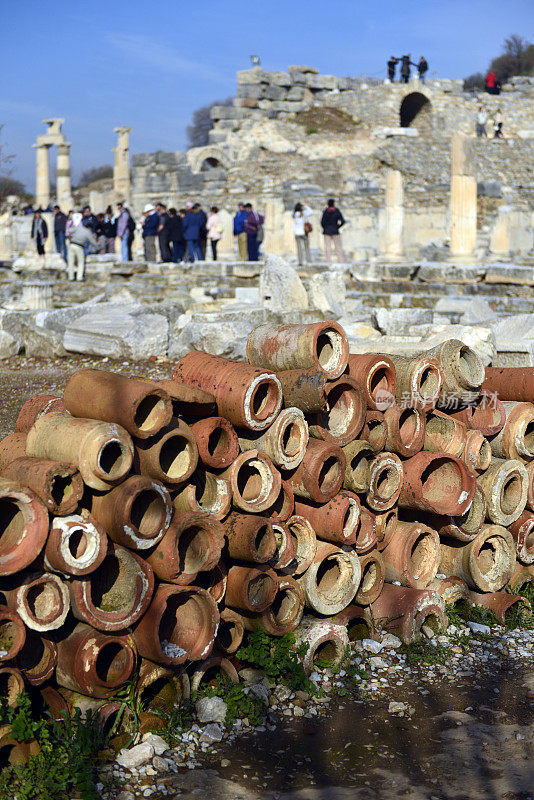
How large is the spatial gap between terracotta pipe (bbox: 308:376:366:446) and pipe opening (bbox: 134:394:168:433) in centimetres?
100

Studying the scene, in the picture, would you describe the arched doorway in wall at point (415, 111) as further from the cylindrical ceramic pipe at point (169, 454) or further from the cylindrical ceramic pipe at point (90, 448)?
the cylindrical ceramic pipe at point (90, 448)

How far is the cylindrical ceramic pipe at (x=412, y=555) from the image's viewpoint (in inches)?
181

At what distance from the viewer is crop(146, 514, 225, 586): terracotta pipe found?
359 centimetres

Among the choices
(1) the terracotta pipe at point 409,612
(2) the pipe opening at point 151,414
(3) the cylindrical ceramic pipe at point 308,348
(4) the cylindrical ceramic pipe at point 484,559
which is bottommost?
(1) the terracotta pipe at point 409,612

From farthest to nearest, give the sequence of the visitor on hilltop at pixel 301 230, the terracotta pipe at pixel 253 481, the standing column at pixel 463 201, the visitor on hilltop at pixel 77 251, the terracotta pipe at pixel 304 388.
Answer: the visitor on hilltop at pixel 301 230 < the visitor on hilltop at pixel 77 251 < the standing column at pixel 463 201 < the terracotta pipe at pixel 304 388 < the terracotta pipe at pixel 253 481

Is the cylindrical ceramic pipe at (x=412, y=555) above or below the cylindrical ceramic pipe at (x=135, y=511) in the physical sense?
below

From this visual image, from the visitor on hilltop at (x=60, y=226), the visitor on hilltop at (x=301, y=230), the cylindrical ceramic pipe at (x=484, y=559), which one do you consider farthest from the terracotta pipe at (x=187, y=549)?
the visitor on hilltop at (x=60, y=226)

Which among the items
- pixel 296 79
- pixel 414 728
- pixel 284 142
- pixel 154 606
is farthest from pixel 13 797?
pixel 296 79

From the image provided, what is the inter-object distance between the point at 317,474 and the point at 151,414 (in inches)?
37.2

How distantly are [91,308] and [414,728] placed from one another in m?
9.69

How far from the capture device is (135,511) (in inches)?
145

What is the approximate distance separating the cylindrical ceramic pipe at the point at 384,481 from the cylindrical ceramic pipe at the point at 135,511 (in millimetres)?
1309

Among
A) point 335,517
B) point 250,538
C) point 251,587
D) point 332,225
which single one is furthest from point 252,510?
point 332,225

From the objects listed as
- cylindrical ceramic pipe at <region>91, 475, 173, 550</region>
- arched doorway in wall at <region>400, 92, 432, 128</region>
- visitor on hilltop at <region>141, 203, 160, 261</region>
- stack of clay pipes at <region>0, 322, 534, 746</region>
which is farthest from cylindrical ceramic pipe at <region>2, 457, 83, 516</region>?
arched doorway in wall at <region>400, 92, 432, 128</region>
